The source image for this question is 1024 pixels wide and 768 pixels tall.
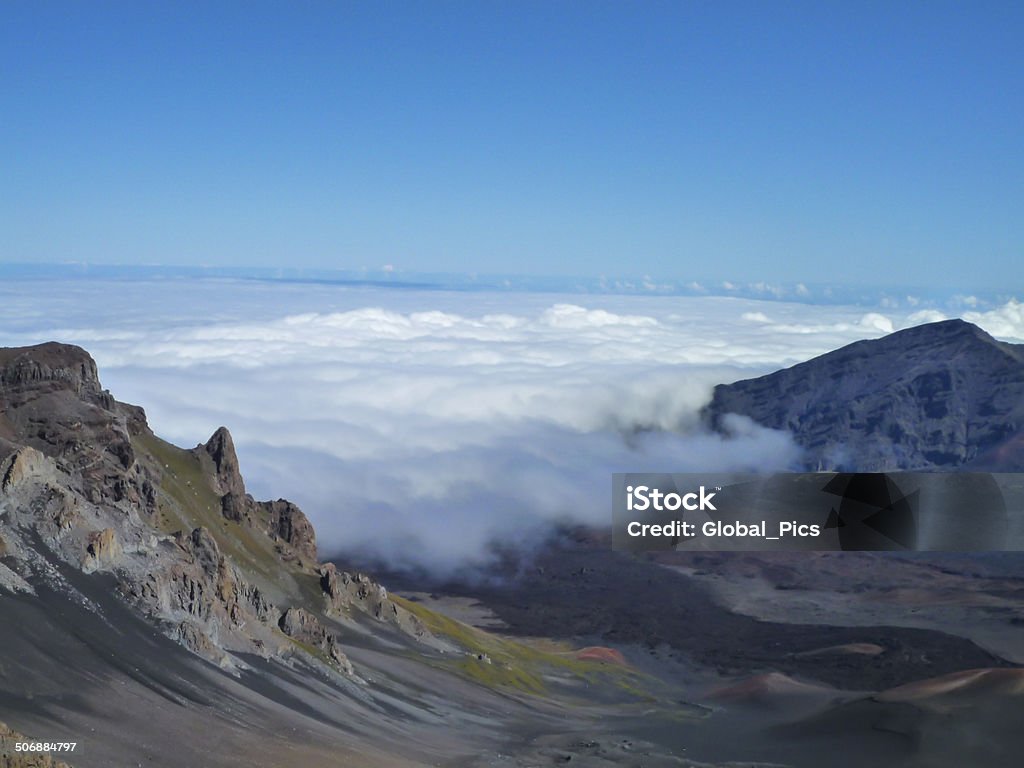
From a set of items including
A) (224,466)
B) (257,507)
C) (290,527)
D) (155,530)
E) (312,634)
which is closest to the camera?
(312,634)

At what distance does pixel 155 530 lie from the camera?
382 feet

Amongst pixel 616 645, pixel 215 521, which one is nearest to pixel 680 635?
pixel 616 645

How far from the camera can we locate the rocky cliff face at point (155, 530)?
94.4 meters

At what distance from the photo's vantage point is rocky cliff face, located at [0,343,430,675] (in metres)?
94.4

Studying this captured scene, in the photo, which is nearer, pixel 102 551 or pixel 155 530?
pixel 102 551

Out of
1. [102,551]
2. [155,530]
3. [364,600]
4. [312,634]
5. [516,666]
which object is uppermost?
[102,551]

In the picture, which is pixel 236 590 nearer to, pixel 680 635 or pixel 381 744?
pixel 381 744

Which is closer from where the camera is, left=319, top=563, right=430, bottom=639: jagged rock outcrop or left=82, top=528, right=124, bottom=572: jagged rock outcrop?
left=82, top=528, right=124, bottom=572: jagged rock outcrop

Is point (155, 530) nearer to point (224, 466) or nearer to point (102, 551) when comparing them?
point (102, 551)

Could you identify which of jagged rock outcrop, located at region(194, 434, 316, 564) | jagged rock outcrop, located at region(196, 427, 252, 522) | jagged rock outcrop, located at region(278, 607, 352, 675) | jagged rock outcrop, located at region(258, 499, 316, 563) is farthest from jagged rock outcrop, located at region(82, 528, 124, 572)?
jagged rock outcrop, located at region(258, 499, 316, 563)

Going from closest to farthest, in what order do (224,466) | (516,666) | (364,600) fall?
(516,666) → (364,600) → (224,466)

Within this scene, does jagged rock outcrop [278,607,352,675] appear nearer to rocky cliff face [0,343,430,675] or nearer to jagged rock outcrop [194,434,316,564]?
rocky cliff face [0,343,430,675]

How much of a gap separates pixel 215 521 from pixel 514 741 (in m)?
59.3

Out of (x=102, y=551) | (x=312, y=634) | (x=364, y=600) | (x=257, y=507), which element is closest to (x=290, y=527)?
(x=257, y=507)
